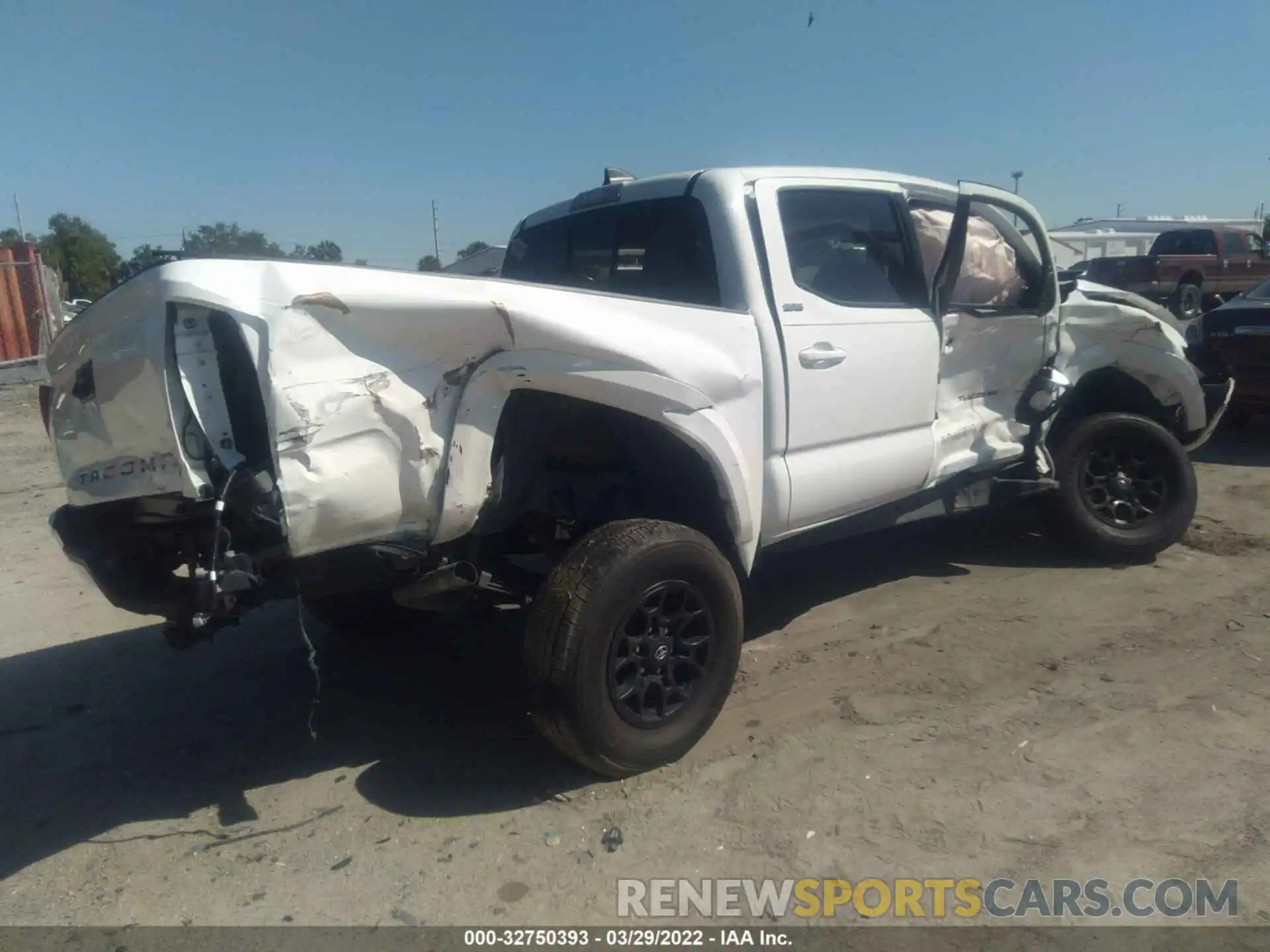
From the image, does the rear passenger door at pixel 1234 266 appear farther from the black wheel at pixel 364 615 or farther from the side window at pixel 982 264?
the black wheel at pixel 364 615

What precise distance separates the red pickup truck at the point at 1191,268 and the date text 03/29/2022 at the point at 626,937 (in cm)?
1930

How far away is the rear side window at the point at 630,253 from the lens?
3934mm

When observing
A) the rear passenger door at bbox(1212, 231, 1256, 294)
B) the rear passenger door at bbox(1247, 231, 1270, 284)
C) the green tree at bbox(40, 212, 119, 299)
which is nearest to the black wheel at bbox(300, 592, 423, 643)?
the rear passenger door at bbox(1212, 231, 1256, 294)

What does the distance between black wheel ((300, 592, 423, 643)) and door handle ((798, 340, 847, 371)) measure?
2.12 m

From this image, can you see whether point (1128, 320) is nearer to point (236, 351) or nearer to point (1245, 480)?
point (1245, 480)

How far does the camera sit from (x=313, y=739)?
383 cm

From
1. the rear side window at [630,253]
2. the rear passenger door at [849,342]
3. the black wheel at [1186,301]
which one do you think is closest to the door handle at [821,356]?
the rear passenger door at [849,342]

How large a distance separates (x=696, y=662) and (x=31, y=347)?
1804 centimetres

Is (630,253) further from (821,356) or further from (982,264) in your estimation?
(982,264)

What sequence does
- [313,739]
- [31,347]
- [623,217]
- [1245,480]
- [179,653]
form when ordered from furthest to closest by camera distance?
[31,347], [1245,480], [179,653], [623,217], [313,739]

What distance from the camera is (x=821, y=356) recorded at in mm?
3936

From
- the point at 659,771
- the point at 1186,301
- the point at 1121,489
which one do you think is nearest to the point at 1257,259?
the point at 1186,301

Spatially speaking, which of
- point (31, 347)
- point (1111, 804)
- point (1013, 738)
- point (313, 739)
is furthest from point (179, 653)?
point (31, 347)

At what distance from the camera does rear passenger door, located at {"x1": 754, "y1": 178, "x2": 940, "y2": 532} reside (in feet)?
12.8
